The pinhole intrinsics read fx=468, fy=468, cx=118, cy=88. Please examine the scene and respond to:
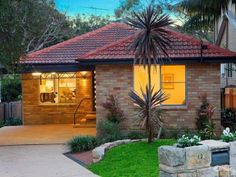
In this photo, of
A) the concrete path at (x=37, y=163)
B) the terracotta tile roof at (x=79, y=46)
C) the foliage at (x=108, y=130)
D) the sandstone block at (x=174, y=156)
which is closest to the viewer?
the sandstone block at (x=174, y=156)

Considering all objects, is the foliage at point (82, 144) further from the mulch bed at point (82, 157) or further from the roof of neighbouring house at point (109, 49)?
the roof of neighbouring house at point (109, 49)

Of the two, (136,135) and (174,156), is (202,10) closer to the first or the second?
(136,135)

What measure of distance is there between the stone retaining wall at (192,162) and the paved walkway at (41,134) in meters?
9.34

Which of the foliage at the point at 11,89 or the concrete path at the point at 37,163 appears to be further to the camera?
the foliage at the point at 11,89

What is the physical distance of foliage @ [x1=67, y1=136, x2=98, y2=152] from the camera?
14.9 m

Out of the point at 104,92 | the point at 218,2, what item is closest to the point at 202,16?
the point at 218,2

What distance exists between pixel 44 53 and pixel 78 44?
1798 mm

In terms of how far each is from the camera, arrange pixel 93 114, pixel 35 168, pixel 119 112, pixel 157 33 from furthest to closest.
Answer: pixel 93 114 < pixel 119 112 < pixel 157 33 < pixel 35 168

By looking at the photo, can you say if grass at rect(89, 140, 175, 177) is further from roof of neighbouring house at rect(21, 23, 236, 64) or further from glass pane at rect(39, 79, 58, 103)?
glass pane at rect(39, 79, 58, 103)

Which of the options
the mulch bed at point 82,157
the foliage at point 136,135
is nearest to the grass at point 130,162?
the mulch bed at point 82,157

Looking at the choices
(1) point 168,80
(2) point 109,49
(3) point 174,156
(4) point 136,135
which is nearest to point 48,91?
(2) point 109,49

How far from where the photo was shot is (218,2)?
63.5 feet

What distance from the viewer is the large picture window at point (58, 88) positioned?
80.8 ft

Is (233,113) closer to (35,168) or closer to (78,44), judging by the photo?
(78,44)
